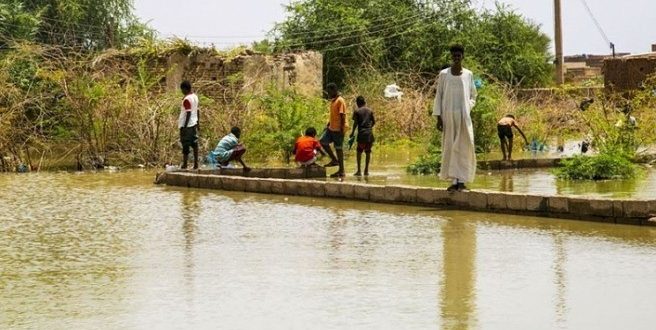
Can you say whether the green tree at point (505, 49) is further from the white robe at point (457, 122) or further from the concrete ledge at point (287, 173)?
the white robe at point (457, 122)

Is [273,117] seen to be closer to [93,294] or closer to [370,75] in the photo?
[370,75]

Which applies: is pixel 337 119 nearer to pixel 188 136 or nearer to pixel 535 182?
pixel 188 136

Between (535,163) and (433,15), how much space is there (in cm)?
2566

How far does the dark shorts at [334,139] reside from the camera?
60.7ft

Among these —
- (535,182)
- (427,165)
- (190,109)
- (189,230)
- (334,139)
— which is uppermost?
(190,109)

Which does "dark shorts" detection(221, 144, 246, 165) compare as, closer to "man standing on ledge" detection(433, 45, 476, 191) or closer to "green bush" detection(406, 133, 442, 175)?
"green bush" detection(406, 133, 442, 175)

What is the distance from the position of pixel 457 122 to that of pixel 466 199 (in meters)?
0.86

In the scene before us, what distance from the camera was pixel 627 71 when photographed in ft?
107

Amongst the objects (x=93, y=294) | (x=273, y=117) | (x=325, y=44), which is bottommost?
(x=93, y=294)

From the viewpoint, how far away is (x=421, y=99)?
29422 millimetres

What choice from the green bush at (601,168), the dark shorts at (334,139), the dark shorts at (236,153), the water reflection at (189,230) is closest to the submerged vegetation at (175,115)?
the green bush at (601,168)

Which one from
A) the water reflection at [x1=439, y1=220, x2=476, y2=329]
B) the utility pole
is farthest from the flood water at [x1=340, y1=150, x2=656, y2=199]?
the utility pole

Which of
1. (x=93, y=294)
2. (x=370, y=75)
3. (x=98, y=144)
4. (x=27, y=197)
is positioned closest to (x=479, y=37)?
(x=370, y=75)

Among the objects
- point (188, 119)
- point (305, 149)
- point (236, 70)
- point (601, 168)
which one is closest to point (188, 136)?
point (188, 119)
